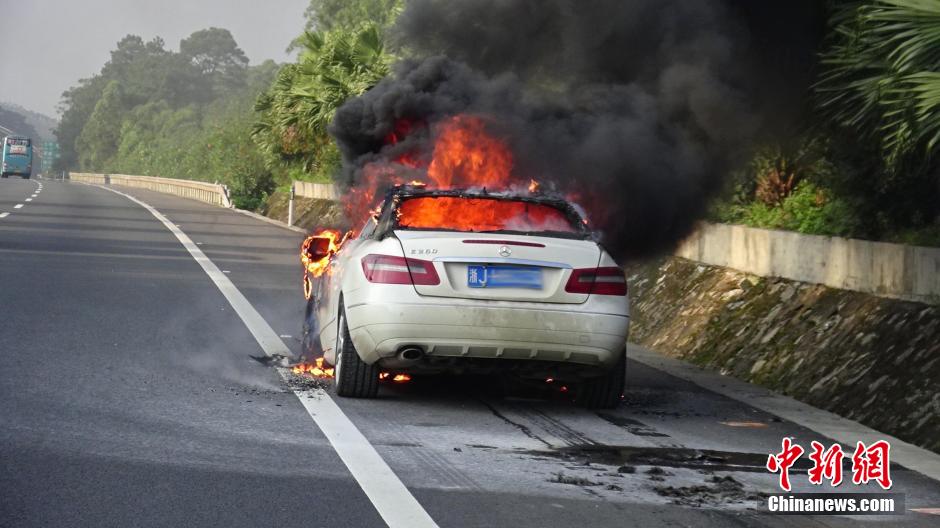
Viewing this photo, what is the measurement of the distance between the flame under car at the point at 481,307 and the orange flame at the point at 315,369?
44.2 inches

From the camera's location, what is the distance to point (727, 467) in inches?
311

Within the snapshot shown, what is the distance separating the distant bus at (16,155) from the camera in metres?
118

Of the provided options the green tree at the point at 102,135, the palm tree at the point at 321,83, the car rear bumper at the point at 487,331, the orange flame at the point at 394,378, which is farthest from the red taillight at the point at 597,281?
the green tree at the point at 102,135

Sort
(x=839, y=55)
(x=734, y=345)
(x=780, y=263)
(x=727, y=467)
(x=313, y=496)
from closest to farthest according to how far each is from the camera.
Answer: (x=313, y=496), (x=727, y=467), (x=839, y=55), (x=734, y=345), (x=780, y=263)

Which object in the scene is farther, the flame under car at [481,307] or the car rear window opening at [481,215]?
the car rear window opening at [481,215]

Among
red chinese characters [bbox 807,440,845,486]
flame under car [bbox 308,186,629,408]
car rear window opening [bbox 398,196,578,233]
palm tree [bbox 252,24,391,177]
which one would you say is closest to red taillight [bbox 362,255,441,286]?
flame under car [bbox 308,186,629,408]

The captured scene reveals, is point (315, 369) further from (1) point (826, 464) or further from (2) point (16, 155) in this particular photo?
(2) point (16, 155)

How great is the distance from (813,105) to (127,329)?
634 centimetres

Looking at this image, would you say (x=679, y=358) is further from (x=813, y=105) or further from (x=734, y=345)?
(x=813, y=105)

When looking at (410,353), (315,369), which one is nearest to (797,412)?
(410,353)

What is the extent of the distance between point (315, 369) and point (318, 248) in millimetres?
992

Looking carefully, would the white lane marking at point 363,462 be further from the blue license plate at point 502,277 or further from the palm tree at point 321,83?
the palm tree at point 321,83

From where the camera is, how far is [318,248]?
11508mm

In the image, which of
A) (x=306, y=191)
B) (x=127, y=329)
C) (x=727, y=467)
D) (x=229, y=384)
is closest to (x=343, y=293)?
(x=229, y=384)
